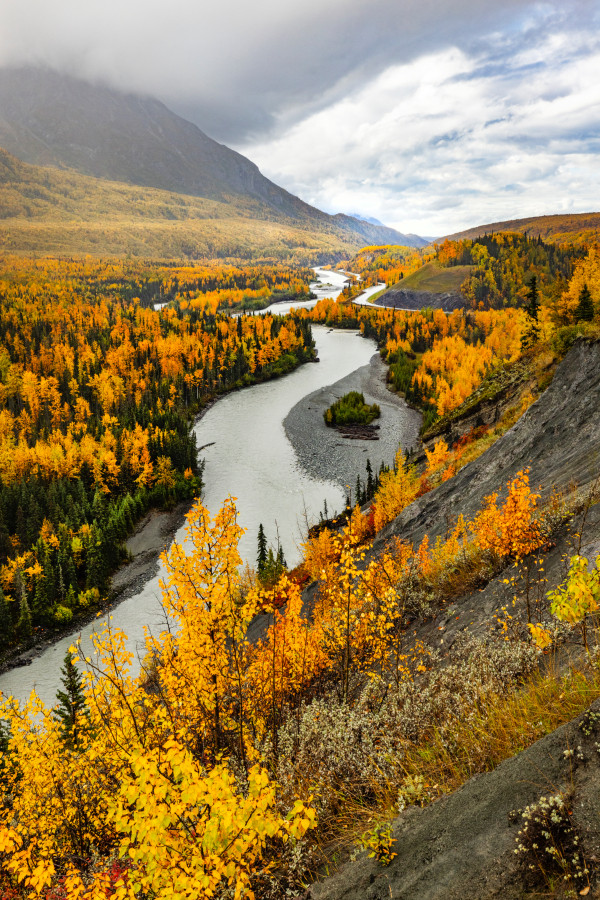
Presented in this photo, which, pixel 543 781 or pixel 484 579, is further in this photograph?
pixel 484 579

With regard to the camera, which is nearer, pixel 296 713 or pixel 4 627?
pixel 296 713

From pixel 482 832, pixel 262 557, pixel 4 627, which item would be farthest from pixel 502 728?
pixel 4 627

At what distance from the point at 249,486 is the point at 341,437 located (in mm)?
25356

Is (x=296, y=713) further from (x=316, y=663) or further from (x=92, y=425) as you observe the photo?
(x=92, y=425)

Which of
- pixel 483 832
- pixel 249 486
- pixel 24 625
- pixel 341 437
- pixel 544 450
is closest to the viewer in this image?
pixel 483 832

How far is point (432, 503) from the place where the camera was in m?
30.1

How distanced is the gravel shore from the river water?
2632 mm

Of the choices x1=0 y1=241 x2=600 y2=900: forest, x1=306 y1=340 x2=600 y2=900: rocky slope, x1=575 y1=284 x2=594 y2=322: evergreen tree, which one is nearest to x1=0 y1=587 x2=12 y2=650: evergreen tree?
x1=0 y1=241 x2=600 y2=900: forest

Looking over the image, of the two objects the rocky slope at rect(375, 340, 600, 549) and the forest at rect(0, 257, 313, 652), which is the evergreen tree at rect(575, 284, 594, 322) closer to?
the rocky slope at rect(375, 340, 600, 549)

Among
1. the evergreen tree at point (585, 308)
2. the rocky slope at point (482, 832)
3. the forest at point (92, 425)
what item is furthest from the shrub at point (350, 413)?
the rocky slope at point (482, 832)

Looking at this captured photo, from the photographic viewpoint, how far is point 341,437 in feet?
273

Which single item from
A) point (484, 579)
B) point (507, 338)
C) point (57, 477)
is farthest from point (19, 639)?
point (507, 338)

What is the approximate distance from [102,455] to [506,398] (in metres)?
56.5

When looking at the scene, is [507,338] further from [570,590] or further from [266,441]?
[570,590]
